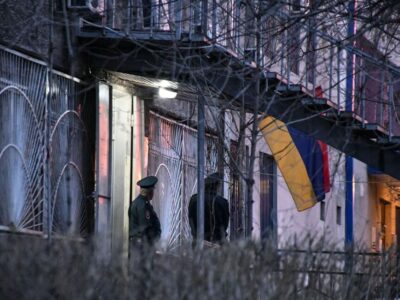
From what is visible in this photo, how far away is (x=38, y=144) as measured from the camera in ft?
44.7

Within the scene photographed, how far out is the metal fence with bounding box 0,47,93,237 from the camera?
1280 centimetres

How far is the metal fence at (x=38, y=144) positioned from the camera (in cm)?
1280

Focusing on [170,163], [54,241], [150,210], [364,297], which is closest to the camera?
[54,241]

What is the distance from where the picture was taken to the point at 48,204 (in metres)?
13.2

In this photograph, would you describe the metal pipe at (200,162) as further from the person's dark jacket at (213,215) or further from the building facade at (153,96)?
the person's dark jacket at (213,215)

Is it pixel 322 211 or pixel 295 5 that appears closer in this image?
pixel 295 5

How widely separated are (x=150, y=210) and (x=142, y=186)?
330 millimetres

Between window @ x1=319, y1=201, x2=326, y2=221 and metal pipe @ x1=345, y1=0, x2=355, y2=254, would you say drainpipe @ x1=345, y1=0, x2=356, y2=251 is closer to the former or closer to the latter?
metal pipe @ x1=345, y1=0, x2=355, y2=254

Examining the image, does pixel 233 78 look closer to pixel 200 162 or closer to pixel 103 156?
pixel 200 162

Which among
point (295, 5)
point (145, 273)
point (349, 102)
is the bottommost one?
point (145, 273)

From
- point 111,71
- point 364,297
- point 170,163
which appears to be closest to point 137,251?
point 364,297

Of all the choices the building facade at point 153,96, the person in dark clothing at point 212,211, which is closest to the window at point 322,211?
the building facade at point 153,96

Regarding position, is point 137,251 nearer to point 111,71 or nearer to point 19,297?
point 19,297

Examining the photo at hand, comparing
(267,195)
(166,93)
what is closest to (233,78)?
(166,93)
